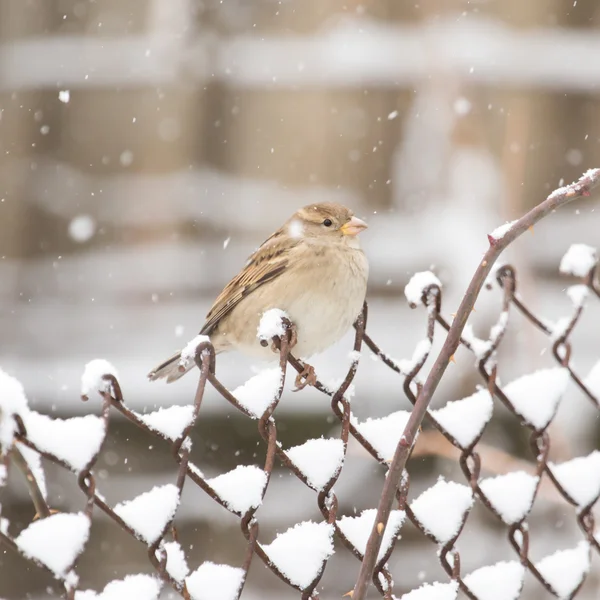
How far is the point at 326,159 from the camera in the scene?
192 inches

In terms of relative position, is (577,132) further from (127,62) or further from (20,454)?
(20,454)

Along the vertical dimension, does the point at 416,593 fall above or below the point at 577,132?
below

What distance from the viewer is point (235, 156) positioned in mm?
4875

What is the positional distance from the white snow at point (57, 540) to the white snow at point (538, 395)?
948 mm

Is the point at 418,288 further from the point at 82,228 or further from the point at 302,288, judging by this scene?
the point at 82,228

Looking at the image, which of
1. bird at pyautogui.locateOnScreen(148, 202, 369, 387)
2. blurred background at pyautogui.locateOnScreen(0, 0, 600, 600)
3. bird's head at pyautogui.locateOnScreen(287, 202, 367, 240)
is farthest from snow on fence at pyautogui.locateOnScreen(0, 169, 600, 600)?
blurred background at pyautogui.locateOnScreen(0, 0, 600, 600)

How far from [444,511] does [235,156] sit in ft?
11.4

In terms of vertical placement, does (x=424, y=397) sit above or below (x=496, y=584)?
above

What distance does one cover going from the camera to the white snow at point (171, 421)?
1.33 m

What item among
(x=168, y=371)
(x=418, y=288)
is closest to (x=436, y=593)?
(x=418, y=288)

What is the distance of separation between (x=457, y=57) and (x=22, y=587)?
11.7 ft

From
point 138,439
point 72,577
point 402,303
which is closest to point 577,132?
point 402,303

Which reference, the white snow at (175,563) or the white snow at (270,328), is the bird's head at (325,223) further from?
the white snow at (175,563)

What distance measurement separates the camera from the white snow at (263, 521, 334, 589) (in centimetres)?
148
